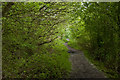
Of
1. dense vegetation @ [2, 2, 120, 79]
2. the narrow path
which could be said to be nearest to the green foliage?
dense vegetation @ [2, 2, 120, 79]

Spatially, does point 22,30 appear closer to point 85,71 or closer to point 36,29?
point 36,29

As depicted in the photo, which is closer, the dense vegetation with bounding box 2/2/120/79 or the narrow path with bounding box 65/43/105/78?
the dense vegetation with bounding box 2/2/120/79

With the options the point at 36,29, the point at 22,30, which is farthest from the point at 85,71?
the point at 22,30

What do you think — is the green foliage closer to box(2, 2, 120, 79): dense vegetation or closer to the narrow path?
box(2, 2, 120, 79): dense vegetation

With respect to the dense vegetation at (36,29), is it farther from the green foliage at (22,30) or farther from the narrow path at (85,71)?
the narrow path at (85,71)

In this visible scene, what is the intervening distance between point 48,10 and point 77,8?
1421mm

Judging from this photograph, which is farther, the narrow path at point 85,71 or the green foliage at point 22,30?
the narrow path at point 85,71

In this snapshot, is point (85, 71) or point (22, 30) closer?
point (22, 30)

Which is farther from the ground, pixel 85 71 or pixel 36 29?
pixel 36 29

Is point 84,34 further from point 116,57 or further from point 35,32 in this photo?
point 35,32

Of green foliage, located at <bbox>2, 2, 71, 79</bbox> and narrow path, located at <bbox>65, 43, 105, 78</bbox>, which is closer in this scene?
green foliage, located at <bbox>2, 2, 71, 79</bbox>

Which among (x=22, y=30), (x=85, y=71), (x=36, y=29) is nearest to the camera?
(x=22, y=30)

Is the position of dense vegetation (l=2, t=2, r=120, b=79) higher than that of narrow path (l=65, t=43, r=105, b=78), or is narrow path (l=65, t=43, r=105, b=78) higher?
dense vegetation (l=2, t=2, r=120, b=79)

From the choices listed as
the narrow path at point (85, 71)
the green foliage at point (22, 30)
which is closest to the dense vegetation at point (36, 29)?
the green foliage at point (22, 30)
